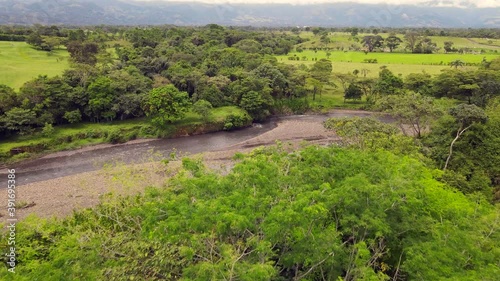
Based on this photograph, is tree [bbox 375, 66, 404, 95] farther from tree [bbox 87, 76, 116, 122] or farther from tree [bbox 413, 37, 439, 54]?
tree [bbox 413, 37, 439, 54]

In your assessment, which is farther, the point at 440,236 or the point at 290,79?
the point at 290,79

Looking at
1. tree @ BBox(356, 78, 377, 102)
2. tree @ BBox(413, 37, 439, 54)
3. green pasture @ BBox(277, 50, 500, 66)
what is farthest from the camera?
tree @ BBox(413, 37, 439, 54)

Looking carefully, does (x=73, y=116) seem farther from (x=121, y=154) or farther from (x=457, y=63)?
(x=457, y=63)

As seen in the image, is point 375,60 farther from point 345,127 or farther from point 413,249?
point 413,249

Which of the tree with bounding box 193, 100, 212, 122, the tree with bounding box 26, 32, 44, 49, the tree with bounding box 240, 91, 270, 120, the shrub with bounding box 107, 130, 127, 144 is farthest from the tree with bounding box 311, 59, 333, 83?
the tree with bounding box 26, 32, 44, 49

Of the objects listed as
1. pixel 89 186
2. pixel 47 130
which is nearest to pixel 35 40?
pixel 47 130

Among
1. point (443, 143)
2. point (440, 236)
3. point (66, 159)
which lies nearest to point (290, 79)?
point (443, 143)
